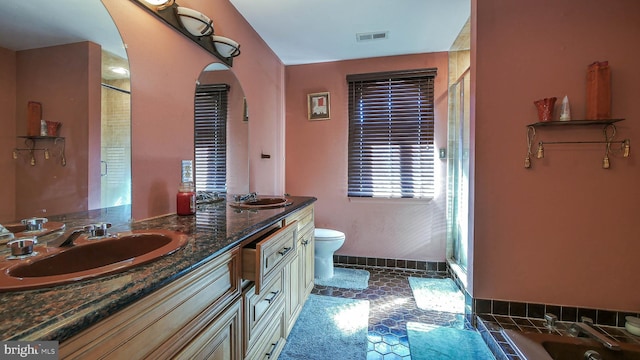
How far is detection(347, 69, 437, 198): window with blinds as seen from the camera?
2.66 meters

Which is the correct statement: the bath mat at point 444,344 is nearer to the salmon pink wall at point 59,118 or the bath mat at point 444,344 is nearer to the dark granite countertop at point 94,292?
the dark granite countertop at point 94,292

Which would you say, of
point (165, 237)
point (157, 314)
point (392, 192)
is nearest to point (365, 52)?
point (392, 192)

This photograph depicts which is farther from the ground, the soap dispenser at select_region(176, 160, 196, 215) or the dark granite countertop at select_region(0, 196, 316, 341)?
the soap dispenser at select_region(176, 160, 196, 215)

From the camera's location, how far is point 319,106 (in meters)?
2.89

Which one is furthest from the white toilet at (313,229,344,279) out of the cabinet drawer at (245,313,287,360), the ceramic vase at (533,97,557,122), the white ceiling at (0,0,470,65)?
the white ceiling at (0,0,470,65)

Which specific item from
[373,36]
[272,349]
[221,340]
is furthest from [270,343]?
[373,36]

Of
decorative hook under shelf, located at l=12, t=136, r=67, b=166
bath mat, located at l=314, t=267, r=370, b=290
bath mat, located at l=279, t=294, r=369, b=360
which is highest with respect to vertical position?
decorative hook under shelf, located at l=12, t=136, r=67, b=166

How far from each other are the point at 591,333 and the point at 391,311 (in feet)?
3.54

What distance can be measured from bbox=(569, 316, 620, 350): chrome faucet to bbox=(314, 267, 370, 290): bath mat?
4.51 feet

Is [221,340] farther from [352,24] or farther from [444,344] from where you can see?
[352,24]

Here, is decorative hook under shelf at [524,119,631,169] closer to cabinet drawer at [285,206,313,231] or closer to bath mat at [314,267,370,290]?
cabinet drawer at [285,206,313,231]

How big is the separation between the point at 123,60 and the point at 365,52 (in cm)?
219

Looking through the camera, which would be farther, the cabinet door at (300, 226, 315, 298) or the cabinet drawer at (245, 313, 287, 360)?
the cabinet door at (300, 226, 315, 298)

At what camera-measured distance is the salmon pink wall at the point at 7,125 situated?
721 millimetres
